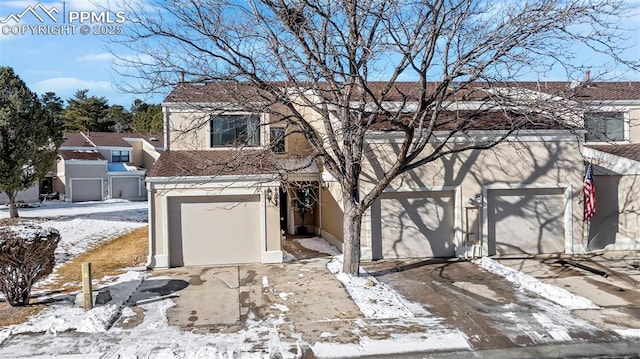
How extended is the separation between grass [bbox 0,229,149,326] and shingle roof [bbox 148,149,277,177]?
2885 mm

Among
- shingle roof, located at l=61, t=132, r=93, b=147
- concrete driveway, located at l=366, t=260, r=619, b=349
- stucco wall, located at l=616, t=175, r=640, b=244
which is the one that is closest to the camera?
concrete driveway, located at l=366, t=260, r=619, b=349

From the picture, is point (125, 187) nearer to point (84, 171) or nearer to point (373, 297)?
point (84, 171)

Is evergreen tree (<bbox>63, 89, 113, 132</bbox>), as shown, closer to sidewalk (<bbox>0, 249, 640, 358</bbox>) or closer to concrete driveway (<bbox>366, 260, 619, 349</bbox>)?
sidewalk (<bbox>0, 249, 640, 358</bbox>)

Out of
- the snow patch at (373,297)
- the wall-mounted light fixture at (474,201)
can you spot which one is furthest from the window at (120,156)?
the wall-mounted light fixture at (474,201)

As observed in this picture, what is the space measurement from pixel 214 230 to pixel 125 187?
26044 mm

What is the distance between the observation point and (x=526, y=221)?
44.0 ft

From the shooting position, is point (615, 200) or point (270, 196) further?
point (615, 200)

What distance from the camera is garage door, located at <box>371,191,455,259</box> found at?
42.3 ft

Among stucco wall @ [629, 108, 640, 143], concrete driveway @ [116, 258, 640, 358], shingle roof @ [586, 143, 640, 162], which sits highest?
stucco wall @ [629, 108, 640, 143]

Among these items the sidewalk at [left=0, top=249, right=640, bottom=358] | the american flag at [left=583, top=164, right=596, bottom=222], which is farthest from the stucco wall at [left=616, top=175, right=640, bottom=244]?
the sidewalk at [left=0, top=249, right=640, bottom=358]

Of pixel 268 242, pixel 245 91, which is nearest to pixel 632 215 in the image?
pixel 268 242

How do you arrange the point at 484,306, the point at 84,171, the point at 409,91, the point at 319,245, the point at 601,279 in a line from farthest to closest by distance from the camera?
the point at 84,171
the point at 319,245
the point at 409,91
the point at 601,279
the point at 484,306

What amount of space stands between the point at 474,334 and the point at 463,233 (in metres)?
6.17

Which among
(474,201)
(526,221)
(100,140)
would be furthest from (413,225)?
(100,140)
